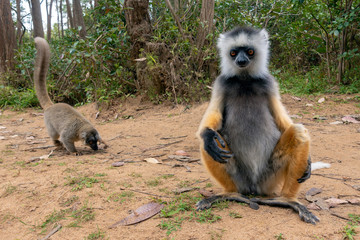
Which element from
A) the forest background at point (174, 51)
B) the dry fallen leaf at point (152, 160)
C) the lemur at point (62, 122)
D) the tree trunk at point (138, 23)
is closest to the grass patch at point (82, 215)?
the dry fallen leaf at point (152, 160)

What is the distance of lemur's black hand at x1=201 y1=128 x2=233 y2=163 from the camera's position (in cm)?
264

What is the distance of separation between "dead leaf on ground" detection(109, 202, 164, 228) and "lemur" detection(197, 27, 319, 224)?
43 centimetres

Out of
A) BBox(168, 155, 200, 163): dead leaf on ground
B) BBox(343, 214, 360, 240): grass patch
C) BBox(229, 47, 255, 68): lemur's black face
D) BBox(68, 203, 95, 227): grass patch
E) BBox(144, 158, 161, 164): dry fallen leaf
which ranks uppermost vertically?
BBox(229, 47, 255, 68): lemur's black face

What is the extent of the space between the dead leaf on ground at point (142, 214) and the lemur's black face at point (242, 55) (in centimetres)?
171

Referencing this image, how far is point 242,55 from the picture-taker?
3.12m

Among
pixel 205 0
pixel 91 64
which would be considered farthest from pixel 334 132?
pixel 91 64

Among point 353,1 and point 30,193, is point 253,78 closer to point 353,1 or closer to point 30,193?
point 30,193

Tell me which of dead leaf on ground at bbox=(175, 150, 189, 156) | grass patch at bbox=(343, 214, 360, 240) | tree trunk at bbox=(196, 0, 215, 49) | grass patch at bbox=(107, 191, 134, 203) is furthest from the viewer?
tree trunk at bbox=(196, 0, 215, 49)

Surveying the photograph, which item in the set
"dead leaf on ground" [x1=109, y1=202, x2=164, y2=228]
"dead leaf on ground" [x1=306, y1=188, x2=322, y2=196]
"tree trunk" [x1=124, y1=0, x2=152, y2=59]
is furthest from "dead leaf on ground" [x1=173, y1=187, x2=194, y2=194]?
"tree trunk" [x1=124, y1=0, x2=152, y2=59]

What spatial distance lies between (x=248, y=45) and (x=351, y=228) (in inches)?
80.4

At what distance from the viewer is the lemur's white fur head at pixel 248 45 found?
10.3ft

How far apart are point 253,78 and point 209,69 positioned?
4.72 metres

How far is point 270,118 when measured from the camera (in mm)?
2963

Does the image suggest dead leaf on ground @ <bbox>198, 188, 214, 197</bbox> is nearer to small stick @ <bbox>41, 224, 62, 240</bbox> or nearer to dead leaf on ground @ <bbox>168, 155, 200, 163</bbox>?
dead leaf on ground @ <bbox>168, 155, 200, 163</bbox>
